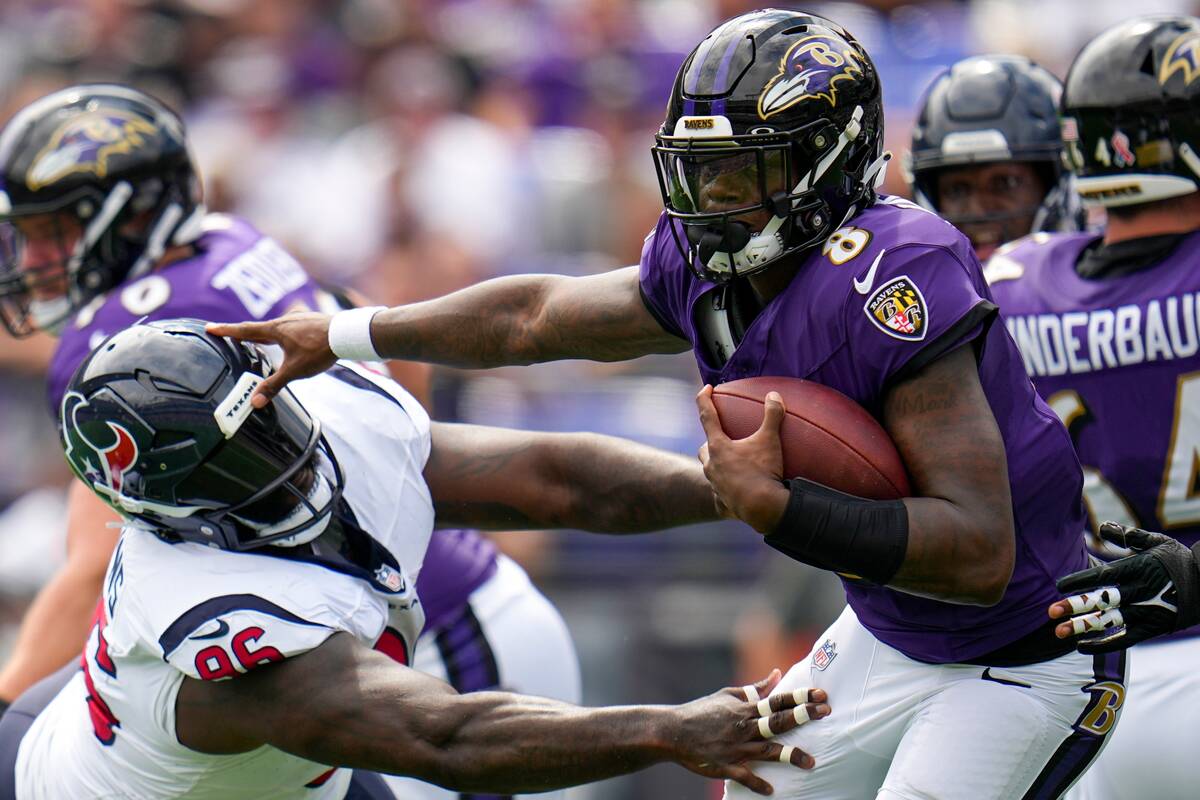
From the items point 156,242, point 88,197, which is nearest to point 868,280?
point 156,242

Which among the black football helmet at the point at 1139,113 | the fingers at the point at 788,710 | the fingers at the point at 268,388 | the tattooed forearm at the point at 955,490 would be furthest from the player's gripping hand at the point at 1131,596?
the fingers at the point at 268,388

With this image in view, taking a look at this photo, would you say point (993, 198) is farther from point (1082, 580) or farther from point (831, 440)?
point (831, 440)

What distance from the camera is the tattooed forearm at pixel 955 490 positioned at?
2.99 meters

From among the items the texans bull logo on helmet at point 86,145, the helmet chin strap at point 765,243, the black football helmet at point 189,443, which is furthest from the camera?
the texans bull logo on helmet at point 86,145

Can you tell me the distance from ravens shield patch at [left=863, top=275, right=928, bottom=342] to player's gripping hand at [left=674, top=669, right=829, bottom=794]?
0.76m

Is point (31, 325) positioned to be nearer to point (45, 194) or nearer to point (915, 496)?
point (45, 194)

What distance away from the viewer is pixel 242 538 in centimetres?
362

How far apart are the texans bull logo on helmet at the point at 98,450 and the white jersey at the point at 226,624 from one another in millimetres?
181

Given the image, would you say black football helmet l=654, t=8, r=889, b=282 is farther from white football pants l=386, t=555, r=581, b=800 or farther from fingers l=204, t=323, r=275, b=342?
white football pants l=386, t=555, r=581, b=800

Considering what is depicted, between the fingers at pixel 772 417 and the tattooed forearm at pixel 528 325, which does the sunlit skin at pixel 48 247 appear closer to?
the tattooed forearm at pixel 528 325

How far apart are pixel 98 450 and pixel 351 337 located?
591mm

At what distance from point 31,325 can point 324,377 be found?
186 centimetres

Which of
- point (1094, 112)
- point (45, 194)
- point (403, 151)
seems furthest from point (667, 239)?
point (403, 151)

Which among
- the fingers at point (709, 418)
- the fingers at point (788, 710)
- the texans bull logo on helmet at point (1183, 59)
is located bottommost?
the fingers at point (788, 710)
